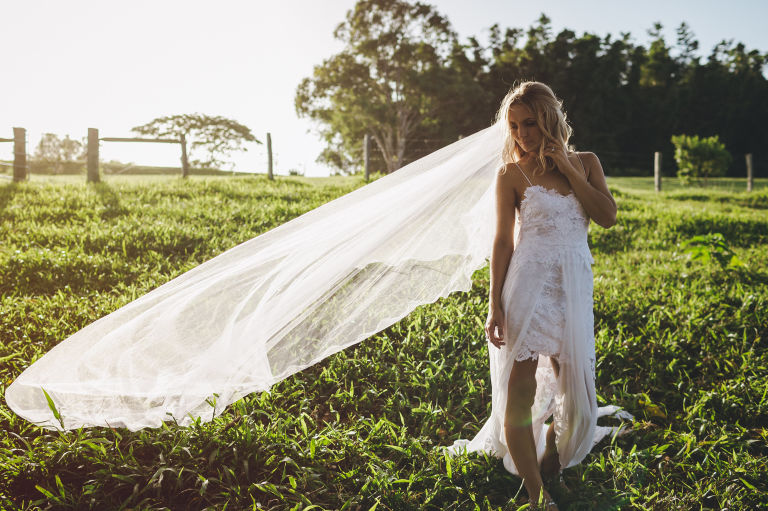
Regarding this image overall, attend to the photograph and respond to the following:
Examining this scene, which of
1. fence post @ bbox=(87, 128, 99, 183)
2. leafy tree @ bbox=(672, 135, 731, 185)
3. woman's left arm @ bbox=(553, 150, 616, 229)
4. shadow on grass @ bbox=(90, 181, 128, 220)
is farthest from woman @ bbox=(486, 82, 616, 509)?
leafy tree @ bbox=(672, 135, 731, 185)

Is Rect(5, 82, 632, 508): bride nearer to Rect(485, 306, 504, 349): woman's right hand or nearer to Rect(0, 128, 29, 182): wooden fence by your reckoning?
Rect(485, 306, 504, 349): woman's right hand

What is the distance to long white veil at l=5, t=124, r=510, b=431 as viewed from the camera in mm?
2812

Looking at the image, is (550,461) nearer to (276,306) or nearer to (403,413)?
(403,413)

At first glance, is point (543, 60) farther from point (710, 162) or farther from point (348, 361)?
point (348, 361)

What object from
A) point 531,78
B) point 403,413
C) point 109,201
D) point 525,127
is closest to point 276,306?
point 403,413

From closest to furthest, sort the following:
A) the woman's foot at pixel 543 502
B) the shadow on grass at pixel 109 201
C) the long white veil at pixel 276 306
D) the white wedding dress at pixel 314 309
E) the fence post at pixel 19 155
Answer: the woman's foot at pixel 543 502 < the white wedding dress at pixel 314 309 < the long white veil at pixel 276 306 < the shadow on grass at pixel 109 201 < the fence post at pixel 19 155

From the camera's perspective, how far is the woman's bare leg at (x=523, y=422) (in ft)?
7.98

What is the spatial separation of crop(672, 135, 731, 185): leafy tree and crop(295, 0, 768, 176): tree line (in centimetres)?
1137

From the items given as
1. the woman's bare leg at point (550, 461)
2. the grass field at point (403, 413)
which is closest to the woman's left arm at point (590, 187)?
the woman's bare leg at point (550, 461)

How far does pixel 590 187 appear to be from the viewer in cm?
234

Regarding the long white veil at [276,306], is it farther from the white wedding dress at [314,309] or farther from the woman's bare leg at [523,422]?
the woman's bare leg at [523,422]

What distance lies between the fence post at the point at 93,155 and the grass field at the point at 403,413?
5.69 meters

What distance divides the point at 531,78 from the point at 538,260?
117ft

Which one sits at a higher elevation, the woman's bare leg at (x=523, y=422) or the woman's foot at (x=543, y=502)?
the woman's bare leg at (x=523, y=422)
